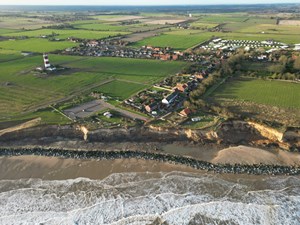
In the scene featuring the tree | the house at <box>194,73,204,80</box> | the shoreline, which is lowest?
the shoreline

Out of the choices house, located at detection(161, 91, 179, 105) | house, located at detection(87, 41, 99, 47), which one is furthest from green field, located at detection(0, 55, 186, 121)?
house, located at detection(87, 41, 99, 47)

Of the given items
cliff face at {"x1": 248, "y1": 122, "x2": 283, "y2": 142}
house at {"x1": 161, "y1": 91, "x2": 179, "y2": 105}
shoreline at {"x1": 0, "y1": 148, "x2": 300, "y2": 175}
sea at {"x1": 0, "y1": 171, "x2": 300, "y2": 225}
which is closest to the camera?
sea at {"x1": 0, "y1": 171, "x2": 300, "y2": 225}

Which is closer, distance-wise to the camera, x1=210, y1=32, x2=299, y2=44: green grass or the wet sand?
the wet sand

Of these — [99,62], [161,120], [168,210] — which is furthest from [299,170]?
[99,62]

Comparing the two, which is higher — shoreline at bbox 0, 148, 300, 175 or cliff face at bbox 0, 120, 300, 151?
cliff face at bbox 0, 120, 300, 151

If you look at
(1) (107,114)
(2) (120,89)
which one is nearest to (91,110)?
(1) (107,114)

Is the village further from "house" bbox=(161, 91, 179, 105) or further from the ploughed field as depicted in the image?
the ploughed field

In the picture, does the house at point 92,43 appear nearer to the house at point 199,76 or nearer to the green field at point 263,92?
the house at point 199,76

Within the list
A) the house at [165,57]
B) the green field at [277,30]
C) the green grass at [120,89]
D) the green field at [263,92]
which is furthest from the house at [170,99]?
the green field at [277,30]
